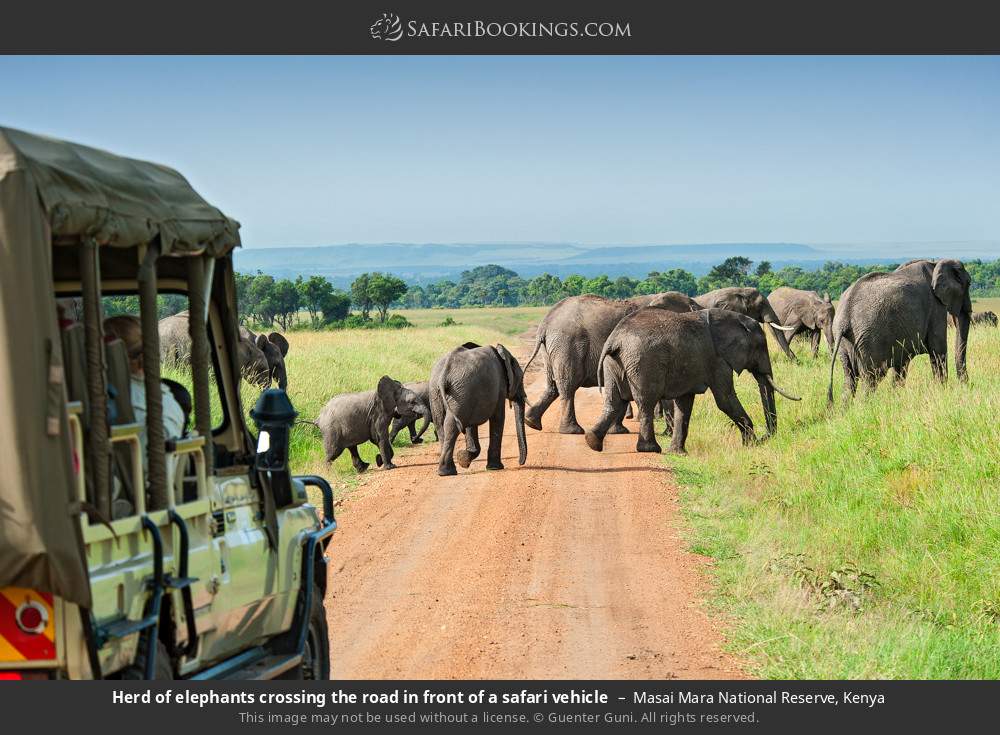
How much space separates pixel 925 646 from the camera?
27.0 ft

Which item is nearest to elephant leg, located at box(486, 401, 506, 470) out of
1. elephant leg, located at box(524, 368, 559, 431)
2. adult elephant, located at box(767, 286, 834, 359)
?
elephant leg, located at box(524, 368, 559, 431)

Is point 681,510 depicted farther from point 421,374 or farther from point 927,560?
point 421,374

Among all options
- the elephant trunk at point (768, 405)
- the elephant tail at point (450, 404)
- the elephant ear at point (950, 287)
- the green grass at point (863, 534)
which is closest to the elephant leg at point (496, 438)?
the elephant tail at point (450, 404)

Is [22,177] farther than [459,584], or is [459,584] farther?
[459,584]

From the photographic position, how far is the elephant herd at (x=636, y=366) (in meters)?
15.4

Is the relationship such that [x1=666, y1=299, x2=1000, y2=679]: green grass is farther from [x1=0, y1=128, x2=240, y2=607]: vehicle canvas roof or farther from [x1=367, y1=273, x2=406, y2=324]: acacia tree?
[x1=367, y1=273, x2=406, y2=324]: acacia tree

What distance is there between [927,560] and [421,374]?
22469 mm

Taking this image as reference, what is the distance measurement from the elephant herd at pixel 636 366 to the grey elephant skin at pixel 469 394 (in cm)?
1

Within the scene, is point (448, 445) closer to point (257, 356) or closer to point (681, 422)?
point (681, 422)

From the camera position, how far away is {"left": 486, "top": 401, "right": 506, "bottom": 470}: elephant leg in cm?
1537

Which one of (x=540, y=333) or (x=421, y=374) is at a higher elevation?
(x=540, y=333)

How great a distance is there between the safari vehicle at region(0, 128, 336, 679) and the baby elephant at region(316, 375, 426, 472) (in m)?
Answer: 9.92

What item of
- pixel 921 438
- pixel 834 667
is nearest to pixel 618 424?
pixel 921 438

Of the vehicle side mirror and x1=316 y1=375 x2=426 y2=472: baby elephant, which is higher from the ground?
the vehicle side mirror
